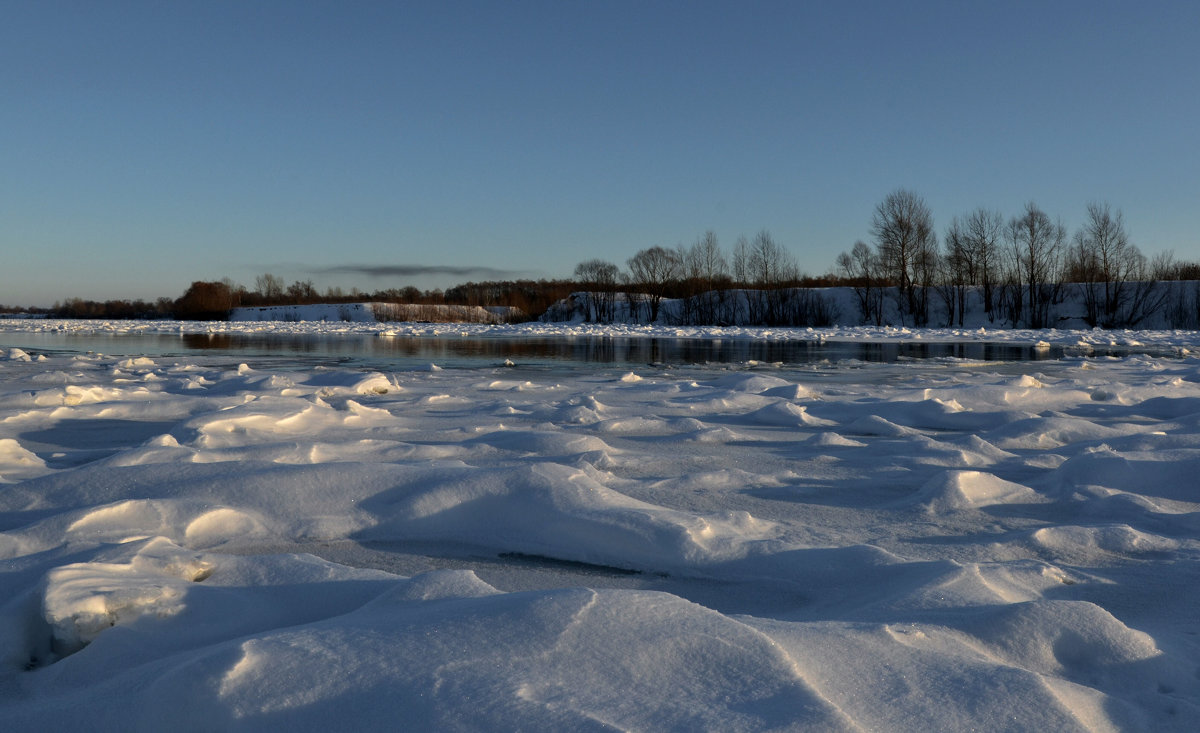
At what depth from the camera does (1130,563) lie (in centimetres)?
222

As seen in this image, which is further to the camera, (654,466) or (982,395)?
(982,395)

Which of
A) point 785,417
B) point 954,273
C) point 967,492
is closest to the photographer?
point 967,492

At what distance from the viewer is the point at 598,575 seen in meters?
2.18

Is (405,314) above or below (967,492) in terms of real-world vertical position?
above

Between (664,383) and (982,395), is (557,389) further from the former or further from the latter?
(982,395)

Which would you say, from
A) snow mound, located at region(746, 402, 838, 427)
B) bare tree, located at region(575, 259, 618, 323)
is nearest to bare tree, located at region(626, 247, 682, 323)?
bare tree, located at region(575, 259, 618, 323)

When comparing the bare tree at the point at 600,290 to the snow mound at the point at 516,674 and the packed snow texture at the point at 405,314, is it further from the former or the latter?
the snow mound at the point at 516,674

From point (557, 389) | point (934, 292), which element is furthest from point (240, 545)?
point (934, 292)

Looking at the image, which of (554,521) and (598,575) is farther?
(554,521)

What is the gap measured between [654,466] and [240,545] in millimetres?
1826

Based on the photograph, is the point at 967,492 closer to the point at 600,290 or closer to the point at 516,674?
the point at 516,674

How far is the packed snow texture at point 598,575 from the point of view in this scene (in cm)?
122

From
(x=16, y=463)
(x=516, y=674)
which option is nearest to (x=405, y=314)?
(x=16, y=463)

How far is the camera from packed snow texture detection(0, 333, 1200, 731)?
1222 mm
